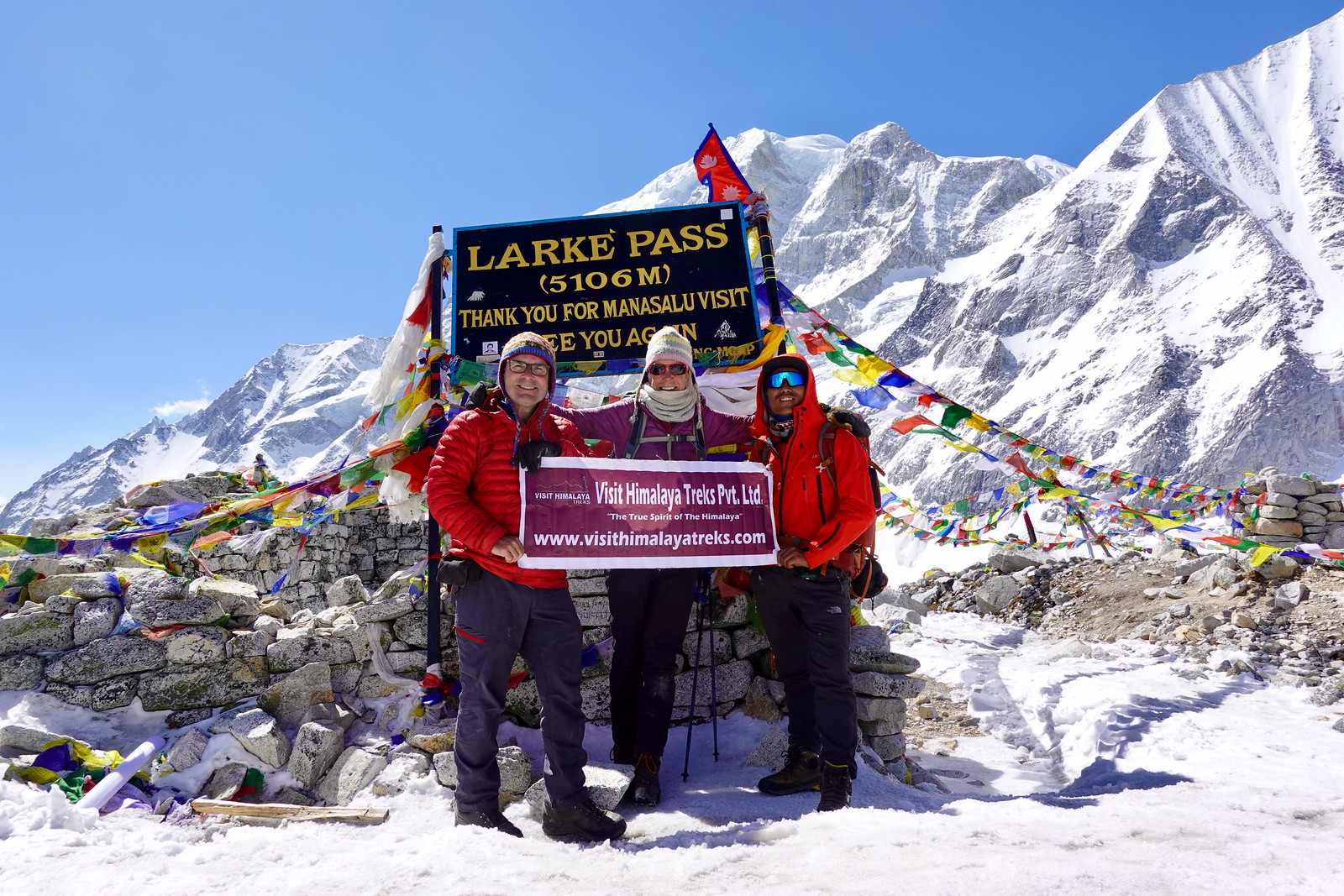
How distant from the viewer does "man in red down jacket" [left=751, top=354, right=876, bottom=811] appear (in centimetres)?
370

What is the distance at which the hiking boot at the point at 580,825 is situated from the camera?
3.31m

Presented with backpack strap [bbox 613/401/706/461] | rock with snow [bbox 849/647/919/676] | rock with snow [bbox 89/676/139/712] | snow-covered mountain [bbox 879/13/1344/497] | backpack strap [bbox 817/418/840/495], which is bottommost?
rock with snow [bbox 849/647/919/676]

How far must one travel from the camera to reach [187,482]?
10914 mm

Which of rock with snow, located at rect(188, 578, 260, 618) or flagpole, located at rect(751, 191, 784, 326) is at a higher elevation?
flagpole, located at rect(751, 191, 784, 326)

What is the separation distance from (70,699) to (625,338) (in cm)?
447

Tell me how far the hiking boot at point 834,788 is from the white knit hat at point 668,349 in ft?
7.98

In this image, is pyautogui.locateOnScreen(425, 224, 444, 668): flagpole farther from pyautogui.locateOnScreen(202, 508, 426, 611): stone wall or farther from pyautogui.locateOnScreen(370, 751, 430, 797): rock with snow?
pyautogui.locateOnScreen(202, 508, 426, 611): stone wall

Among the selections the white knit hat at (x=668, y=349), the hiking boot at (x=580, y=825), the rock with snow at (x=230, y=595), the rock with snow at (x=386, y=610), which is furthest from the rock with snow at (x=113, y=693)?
the white knit hat at (x=668, y=349)

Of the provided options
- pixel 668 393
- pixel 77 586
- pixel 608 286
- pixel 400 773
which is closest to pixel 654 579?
pixel 668 393

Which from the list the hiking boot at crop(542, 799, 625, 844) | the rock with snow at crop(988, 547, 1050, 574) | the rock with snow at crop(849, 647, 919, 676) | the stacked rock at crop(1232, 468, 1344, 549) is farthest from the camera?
the rock with snow at crop(988, 547, 1050, 574)

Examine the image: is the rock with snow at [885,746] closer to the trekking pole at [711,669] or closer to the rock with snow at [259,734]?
the trekking pole at [711,669]

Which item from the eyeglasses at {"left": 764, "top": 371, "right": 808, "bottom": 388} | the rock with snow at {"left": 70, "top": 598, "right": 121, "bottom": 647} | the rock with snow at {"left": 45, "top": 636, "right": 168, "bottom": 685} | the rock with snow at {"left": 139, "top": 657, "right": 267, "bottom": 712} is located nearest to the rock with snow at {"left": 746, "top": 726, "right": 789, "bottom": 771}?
the eyeglasses at {"left": 764, "top": 371, "right": 808, "bottom": 388}

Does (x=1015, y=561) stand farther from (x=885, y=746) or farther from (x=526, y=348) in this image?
(x=526, y=348)

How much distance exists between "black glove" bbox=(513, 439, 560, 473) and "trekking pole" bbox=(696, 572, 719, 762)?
5.44 ft
